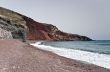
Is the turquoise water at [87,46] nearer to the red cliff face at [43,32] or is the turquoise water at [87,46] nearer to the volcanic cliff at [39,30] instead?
the volcanic cliff at [39,30]

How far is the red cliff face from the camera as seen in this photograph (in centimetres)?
13150

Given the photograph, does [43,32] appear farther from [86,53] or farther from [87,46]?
[86,53]

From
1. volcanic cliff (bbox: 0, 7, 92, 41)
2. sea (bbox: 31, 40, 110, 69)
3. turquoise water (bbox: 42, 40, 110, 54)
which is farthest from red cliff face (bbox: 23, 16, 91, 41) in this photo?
sea (bbox: 31, 40, 110, 69)

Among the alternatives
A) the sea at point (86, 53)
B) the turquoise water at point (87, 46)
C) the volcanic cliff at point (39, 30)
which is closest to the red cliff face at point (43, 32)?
the volcanic cliff at point (39, 30)

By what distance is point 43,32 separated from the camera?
461 feet

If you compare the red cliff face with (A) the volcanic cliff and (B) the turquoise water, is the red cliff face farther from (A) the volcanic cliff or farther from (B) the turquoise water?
(B) the turquoise water

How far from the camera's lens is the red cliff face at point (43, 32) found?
431 ft

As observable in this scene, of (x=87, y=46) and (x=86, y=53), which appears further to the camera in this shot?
(x=87, y=46)

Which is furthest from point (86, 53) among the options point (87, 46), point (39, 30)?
point (39, 30)

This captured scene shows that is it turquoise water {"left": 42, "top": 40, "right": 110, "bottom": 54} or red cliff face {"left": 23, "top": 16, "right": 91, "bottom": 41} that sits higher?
red cliff face {"left": 23, "top": 16, "right": 91, "bottom": 41}

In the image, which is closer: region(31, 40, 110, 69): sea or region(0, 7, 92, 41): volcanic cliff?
region(31, 40, 110, 69): sea

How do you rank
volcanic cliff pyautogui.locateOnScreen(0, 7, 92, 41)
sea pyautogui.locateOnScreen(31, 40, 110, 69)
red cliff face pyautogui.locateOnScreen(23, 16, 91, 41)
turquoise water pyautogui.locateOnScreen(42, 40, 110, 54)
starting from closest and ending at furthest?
1. sea pyautogui.locateOnScreen(31, 40, 110, 69)
2. turquoise water pyautogui.locateOnScreen(42, 40, 110, 54)
3. volcanic cliff pyautogui.locateOnScreen(0, 7, 92, 41)
4. red cliff face pyautogui.locateOnScreen(23, 16, 91, 41)

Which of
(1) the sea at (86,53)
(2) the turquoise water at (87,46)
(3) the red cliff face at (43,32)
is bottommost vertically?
(2) the turquoise water at (87,46)

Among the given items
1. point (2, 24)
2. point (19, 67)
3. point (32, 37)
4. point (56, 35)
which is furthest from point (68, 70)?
point (56, 35)
